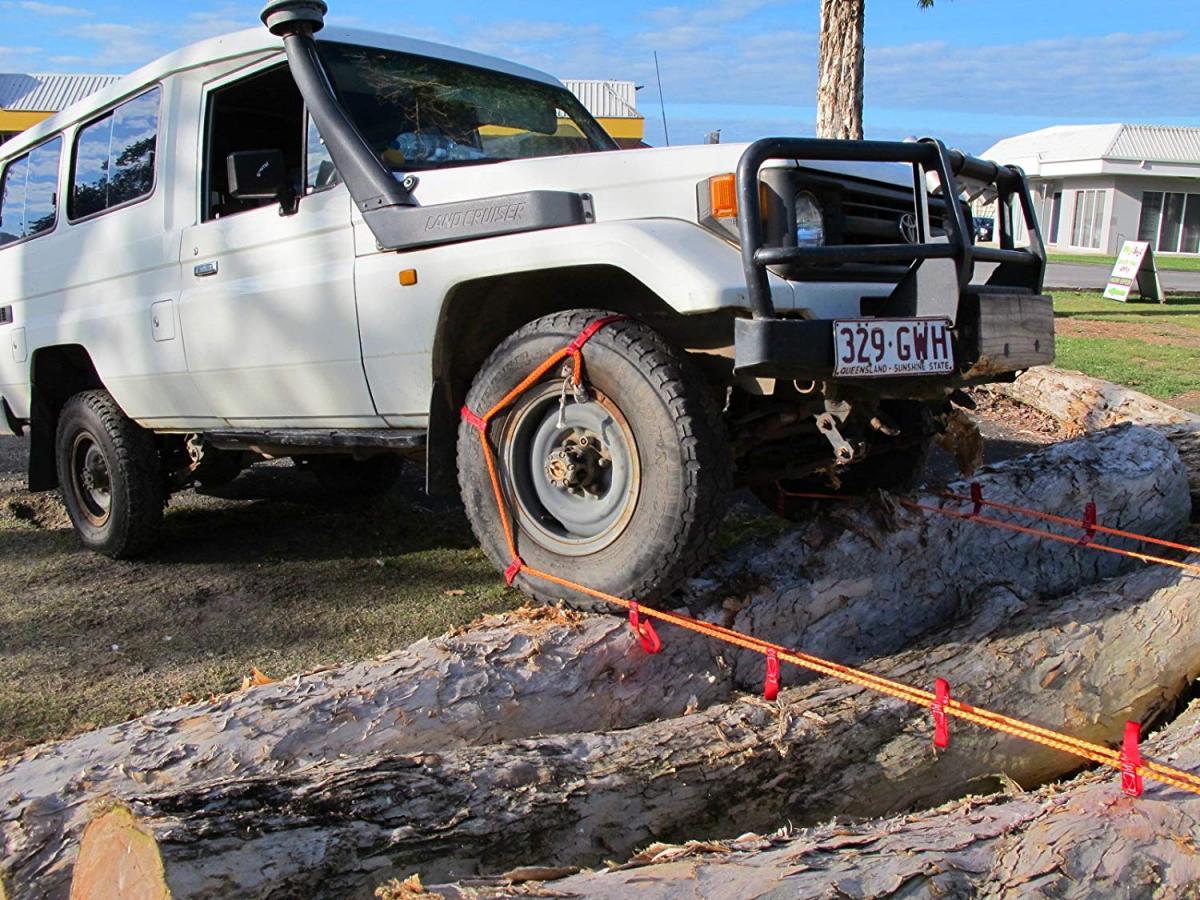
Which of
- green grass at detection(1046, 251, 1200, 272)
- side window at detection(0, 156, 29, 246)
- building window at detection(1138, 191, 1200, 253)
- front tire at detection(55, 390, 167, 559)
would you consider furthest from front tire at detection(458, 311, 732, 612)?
building window at detection(1138, 191, 1200, 253)

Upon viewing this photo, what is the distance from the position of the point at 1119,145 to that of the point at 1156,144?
1997 mm

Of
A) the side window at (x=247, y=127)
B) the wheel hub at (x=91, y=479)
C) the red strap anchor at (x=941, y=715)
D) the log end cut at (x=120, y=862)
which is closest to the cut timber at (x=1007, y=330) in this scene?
the red strap anchor at (x=941, y=715)

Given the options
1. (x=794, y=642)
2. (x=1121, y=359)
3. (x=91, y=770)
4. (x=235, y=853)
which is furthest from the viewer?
(x=1121, y=359)

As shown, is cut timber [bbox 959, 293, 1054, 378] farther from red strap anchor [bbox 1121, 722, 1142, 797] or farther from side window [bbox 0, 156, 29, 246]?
side window [bbox 0, 156, 29, 246]

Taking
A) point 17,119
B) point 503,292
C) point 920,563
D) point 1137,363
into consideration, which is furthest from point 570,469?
point 17,119

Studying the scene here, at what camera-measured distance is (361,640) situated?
13.8ft

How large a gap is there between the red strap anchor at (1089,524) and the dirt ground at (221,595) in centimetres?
155

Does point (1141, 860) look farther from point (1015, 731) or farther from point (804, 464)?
point (804, 464)

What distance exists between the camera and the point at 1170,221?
37.4 meters

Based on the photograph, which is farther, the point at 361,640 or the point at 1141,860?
the point at 361,640

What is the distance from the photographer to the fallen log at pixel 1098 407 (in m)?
5.62

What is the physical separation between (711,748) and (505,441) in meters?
1.29

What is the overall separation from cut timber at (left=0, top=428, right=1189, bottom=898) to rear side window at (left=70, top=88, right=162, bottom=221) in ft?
10.0

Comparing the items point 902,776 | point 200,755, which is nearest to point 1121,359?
point 902,776
